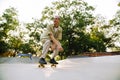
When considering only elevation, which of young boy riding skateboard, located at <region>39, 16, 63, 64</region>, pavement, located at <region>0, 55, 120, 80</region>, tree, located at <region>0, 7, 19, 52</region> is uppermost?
tree, located at <region>0, 7, 19, 52</region>

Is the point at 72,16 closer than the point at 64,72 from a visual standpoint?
No

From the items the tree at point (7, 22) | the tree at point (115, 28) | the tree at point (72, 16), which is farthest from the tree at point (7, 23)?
the tree at point (115, 28)

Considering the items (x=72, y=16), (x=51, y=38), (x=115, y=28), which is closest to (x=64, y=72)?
(x=51, y=38)

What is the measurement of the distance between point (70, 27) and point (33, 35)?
3.27 m

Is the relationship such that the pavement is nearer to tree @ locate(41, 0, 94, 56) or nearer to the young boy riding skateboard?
the young boy riding skateboard

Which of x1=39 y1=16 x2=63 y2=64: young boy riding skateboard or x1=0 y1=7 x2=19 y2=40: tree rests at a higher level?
x1=0 y1=7 x2=19 y2=40: tree

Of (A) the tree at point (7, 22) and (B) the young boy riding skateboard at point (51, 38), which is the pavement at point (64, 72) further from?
(A) the tree at point (7, 22)

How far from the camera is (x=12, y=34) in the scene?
16.6 meters

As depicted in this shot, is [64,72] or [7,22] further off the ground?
[7,22]

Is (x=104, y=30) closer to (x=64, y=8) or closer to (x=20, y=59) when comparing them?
(x=64, y=8)

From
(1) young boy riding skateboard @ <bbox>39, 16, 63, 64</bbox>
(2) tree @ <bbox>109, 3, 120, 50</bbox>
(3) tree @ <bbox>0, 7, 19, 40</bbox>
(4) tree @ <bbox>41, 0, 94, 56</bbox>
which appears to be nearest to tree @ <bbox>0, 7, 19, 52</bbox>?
(3) tree @ <bbox>0, 7, 19, 40</bbox>

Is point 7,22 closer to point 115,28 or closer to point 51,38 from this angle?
point 115,28

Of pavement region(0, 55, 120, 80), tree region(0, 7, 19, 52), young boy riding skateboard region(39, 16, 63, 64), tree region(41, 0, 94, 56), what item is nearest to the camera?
pavement region(0, 55, 120, 80)

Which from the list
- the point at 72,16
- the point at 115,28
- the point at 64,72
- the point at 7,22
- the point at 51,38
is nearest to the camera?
the point at 64,72
